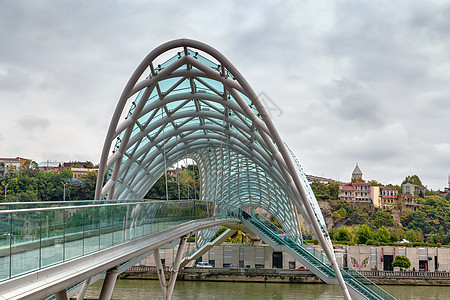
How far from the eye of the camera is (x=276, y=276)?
219 ft

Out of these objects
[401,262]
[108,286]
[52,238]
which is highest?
[52,238]

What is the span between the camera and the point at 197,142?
54.4 metres

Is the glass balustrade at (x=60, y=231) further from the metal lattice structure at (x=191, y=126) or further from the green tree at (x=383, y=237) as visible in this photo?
the green tree at (x=383, y=237)

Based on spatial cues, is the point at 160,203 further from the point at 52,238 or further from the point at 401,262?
the point at 401,262

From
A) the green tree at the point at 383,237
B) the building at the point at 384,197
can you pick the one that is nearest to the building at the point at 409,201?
the building at the point at 384,197

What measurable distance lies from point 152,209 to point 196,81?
16032 mm

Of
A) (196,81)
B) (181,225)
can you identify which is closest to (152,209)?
(181,225)

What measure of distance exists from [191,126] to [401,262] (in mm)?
43097

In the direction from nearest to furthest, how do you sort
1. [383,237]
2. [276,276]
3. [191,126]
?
[191,126]
[276,276]
[383,237]

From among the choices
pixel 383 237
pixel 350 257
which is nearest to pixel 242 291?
pixel 350 257

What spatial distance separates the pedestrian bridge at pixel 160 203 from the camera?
1051cm

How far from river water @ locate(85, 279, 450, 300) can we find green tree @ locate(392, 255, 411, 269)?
7171 mm

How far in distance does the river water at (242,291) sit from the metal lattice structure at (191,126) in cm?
1038

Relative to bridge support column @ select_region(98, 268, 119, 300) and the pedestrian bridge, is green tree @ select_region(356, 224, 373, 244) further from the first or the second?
bridge support column @ select_region(98, 268, 119, 300)
